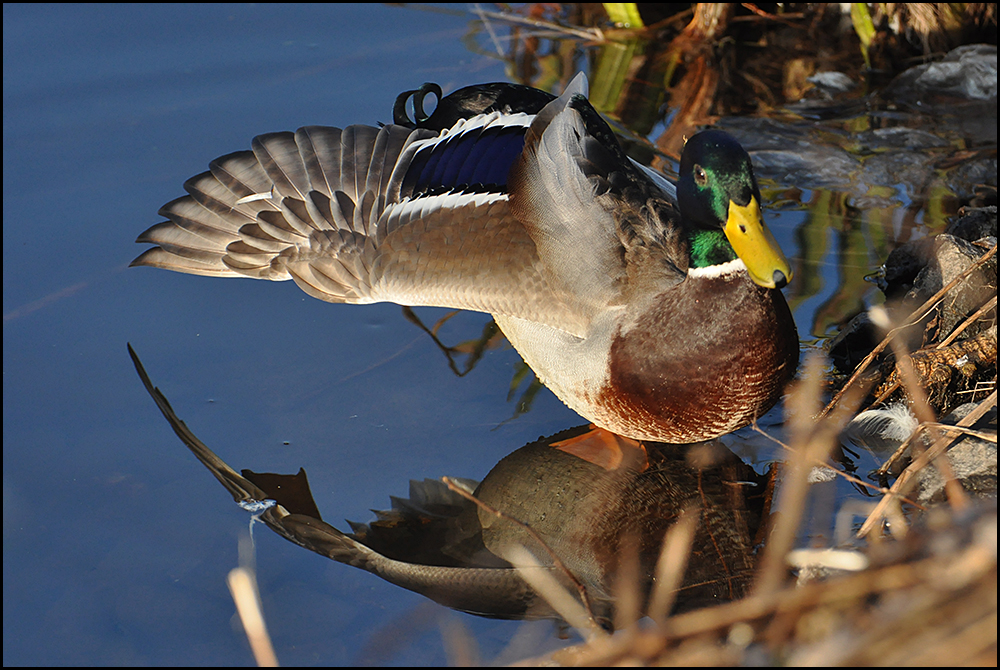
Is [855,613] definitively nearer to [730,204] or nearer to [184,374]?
[730,204]

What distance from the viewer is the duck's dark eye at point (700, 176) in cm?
294

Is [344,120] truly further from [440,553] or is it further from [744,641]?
[744,641]

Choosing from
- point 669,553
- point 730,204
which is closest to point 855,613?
point 669,553

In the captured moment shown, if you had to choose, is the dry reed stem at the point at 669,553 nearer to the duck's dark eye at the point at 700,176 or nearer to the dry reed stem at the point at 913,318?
the dry reed stem at the point at 913,318

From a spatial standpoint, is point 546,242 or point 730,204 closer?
point 730,204

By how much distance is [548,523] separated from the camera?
10.7 ft

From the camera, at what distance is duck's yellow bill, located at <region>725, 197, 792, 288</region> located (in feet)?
9.27

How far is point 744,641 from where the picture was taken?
212cm

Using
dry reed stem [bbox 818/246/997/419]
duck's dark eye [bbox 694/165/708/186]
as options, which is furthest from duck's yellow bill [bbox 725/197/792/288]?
dry reed stem [bbox 818/246/997/419]

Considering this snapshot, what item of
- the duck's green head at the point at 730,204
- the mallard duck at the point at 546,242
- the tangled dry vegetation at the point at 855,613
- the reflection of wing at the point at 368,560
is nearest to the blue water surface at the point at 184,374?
the reflection of wing at the point at 368,560

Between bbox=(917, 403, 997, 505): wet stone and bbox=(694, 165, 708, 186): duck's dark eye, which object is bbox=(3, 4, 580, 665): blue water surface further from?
bbox=(917, 403, 997, 505): wet stone

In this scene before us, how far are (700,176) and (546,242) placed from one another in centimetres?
56

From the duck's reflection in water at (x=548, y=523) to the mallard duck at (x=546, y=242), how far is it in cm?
24

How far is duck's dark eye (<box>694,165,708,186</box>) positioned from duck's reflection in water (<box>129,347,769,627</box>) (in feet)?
3.26
